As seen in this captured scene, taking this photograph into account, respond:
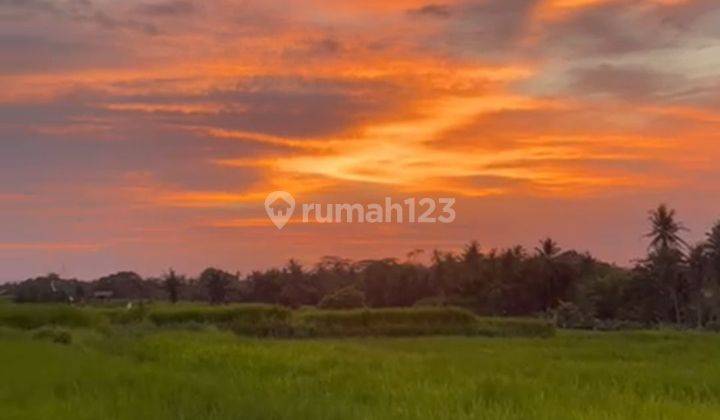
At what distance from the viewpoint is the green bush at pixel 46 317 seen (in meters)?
33.1

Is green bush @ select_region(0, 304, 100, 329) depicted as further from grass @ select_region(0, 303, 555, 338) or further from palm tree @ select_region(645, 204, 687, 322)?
palm tree @ select_region(645, 204, 687, 322)

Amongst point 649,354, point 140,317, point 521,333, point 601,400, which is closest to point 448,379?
point 601,400

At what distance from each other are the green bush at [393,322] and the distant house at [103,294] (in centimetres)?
2919

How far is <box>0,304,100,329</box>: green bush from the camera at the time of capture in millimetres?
33125

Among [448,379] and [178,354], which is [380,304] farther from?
[448,379]

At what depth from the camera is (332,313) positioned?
3859cm

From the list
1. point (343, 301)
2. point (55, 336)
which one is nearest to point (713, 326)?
point (343, 301)

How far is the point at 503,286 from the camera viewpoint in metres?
50.3

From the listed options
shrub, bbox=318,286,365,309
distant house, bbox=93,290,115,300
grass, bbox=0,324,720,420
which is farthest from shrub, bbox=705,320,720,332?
distant house, bbox=93,290,115,300

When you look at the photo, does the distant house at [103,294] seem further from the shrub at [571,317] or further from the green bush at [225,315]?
the shrub at [571,317]

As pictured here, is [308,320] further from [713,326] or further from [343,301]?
[713,326]

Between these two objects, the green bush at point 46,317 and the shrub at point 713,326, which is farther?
the shrub at point 713,326

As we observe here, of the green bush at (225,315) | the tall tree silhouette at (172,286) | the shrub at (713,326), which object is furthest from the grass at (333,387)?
the tall tree silhouette at (172,286)

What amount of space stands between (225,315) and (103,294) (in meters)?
29.6
